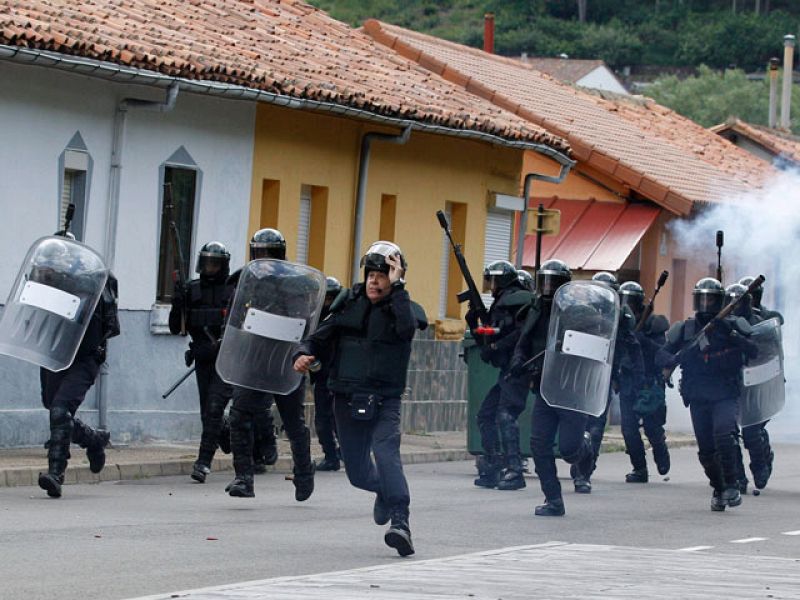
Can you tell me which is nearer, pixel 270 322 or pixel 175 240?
pixel 270 322

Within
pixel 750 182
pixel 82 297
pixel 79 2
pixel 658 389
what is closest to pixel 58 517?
pixel 82 297

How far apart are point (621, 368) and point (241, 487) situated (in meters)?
4.51

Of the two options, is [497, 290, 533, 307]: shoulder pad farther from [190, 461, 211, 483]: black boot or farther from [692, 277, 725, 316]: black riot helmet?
[190, 461, 211, 483]: black boot

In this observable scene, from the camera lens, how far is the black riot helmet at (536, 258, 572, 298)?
46.7 ft

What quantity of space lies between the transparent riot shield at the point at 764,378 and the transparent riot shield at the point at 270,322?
4.01 m

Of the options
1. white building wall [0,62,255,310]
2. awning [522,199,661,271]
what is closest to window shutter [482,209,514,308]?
awning [522,199,661,271]

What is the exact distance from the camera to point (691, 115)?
291 feet

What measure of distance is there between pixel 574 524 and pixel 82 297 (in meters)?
3.59

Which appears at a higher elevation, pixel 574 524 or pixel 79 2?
pixel 79 2

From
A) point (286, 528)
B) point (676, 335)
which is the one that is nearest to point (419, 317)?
point (286, 528)

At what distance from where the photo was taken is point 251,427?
1366cm

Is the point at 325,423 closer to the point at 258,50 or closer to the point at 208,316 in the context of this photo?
the point at 208,316

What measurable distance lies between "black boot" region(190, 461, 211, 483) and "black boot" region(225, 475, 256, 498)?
1638mm

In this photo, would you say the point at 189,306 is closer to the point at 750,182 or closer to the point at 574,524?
the point at 574,524
